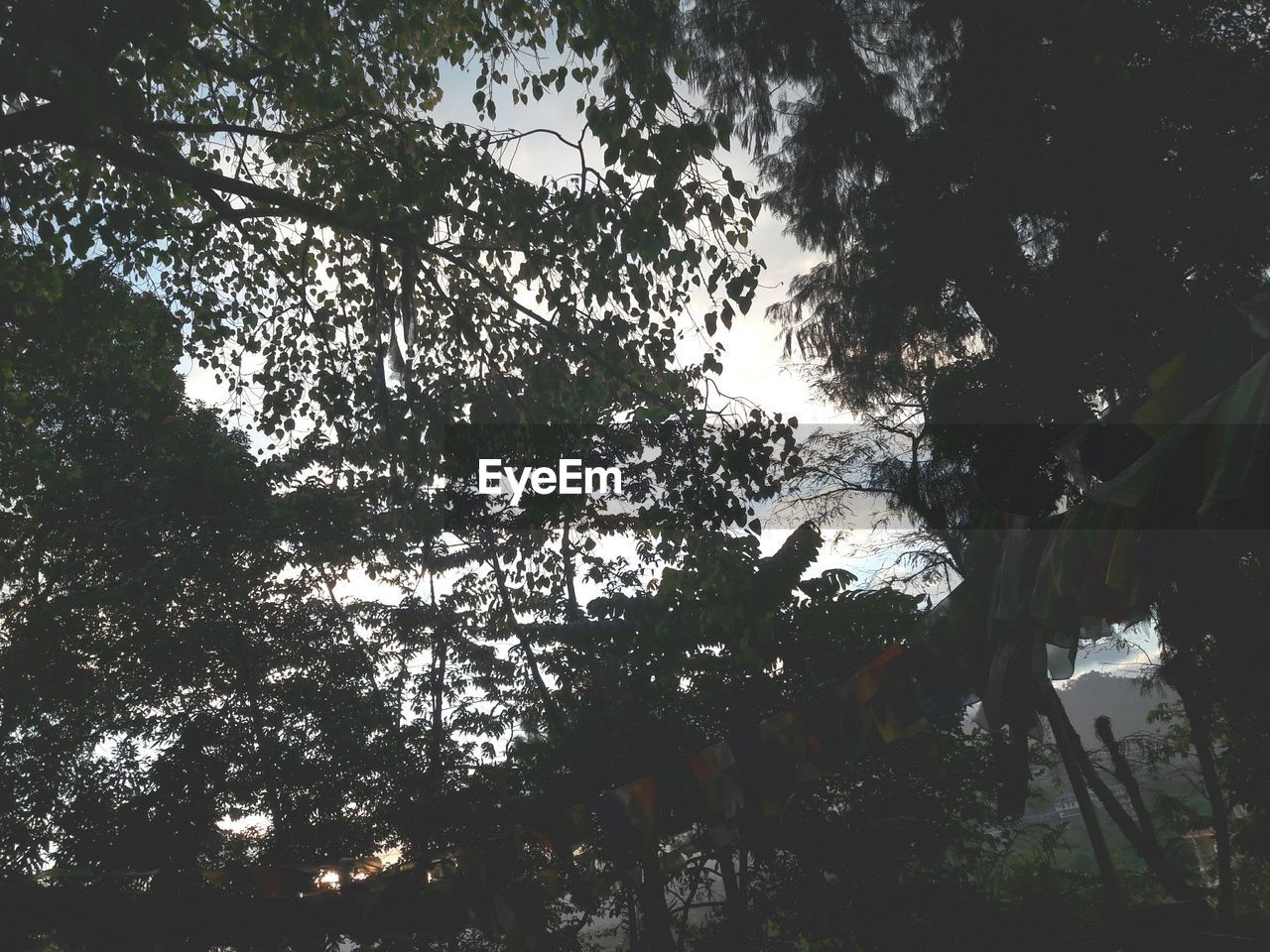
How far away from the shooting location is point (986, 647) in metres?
2.92

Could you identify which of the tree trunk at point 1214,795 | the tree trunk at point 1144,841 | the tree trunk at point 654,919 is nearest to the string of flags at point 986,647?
the tree trunk at point 654,919

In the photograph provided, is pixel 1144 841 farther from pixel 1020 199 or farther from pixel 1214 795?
pixel 1020 199

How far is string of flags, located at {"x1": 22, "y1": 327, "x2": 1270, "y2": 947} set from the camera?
224 centimetres

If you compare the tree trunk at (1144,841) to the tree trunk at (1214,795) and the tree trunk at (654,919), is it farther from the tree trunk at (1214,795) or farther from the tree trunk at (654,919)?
the tree trunk at (654,919)

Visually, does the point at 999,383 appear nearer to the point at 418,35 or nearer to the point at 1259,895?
the point at 418,35

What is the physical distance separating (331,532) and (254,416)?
2.43m

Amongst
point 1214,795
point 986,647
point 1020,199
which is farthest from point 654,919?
point 1214,795

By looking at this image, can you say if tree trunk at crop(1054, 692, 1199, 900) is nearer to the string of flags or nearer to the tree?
the tree

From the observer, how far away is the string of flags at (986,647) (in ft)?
7.34

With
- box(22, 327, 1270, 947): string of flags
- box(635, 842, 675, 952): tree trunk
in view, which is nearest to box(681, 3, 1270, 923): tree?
box(22, 327, 1270, 947): string of flags

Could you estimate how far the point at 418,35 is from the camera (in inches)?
228

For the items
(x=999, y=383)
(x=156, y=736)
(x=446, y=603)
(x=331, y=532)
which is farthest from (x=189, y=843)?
(x=999, y=383)

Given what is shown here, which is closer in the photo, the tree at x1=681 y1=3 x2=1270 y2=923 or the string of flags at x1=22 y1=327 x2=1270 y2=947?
the string of flags at x1=22 y1=327 x2=1270 y2=947

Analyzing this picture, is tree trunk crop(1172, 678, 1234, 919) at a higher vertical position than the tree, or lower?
lower
